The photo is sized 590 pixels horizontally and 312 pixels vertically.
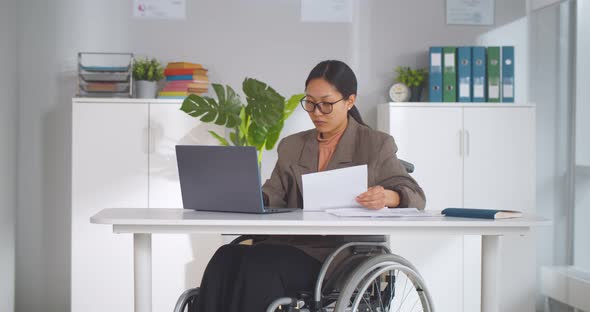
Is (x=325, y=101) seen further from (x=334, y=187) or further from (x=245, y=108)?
(x=245, y=108)

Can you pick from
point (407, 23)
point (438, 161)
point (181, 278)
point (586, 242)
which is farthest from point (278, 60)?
point (586, 242)

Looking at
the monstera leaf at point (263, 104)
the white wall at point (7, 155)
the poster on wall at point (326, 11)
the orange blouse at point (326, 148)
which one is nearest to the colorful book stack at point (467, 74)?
the poster on wall at point (326, 11)

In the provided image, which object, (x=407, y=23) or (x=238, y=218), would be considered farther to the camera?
(x=407, y=23)

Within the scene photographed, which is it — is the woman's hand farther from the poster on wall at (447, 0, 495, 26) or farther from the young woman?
the poster on wall at (447, 0, 495, 26)

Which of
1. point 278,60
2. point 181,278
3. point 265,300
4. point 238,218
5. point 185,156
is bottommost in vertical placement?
point 181,278

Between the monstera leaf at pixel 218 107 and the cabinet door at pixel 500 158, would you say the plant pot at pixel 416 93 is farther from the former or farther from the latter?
the monstera leaf at pixel 218 107

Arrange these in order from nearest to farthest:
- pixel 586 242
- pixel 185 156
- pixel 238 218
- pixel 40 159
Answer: pixel 238 218
pixel 185 156
pixel 586 242
pixel 40 159

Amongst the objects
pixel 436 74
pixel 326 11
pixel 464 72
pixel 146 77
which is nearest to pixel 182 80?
pixel 146 77

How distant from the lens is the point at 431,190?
4.78 m

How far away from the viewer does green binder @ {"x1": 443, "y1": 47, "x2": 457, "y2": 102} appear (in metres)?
4.81

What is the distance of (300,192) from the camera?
3.06m

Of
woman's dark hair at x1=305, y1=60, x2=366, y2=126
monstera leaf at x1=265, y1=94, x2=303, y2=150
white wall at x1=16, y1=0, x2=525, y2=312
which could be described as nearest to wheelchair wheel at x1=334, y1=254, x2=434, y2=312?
woman's dark hair at x1=305, y1=60, x2=366, y2=126

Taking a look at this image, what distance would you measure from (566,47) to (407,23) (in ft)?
3.38

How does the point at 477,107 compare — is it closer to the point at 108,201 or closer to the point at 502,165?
the point at 502,165
